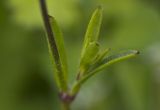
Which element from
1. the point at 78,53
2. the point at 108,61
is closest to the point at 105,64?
the point at 108,61

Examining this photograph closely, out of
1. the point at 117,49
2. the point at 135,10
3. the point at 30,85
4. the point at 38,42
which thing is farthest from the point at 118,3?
the point at 30,85

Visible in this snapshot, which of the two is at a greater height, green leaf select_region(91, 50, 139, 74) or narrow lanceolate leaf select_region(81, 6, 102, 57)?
narrow lanceolate leaf select_region(81, 6, 102, 57)

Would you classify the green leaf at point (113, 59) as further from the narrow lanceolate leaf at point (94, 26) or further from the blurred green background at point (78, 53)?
the blurred green background at point (78, 53)

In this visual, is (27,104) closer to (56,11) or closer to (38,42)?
(38,42)

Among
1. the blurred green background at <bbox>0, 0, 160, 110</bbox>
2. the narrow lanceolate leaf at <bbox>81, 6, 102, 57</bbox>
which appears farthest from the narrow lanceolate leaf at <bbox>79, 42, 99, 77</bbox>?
the blurred green background at <bbox>0, 0, 160, 110</bbox>

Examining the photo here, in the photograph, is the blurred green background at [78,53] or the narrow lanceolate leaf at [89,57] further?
the blurred green background at [78,53]

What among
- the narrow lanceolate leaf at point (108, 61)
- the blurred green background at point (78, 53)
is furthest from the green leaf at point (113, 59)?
the blurred green background at point (78, 53)

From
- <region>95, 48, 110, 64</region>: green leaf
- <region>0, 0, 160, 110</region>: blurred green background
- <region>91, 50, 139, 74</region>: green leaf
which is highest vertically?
<region>91, 50, 139, 74</region>: green leaf

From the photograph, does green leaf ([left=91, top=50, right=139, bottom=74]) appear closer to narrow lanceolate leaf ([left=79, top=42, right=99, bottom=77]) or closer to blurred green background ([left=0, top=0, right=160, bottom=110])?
narrow lanceolate leaf ([left=79, top=42, right=99, bottom=77])

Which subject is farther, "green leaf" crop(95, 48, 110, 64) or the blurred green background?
the blurred green background
